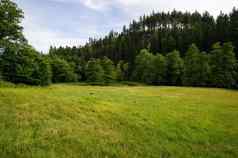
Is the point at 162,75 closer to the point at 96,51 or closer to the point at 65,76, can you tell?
the point at 65,76

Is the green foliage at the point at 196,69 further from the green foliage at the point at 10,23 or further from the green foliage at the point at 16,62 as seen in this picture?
the green foliage at the point at 10,23

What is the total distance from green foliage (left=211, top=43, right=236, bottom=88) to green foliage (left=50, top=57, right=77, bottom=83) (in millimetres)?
39026

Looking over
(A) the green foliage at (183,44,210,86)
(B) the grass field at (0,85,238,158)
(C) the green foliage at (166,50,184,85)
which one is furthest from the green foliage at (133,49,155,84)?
(B) the grass field at (0,85,238,158)

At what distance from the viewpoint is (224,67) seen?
49.5 metres

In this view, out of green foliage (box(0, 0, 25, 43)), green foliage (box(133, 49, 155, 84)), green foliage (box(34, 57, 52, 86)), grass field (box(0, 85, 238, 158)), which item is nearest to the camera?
grass field (box(0, 85, 238, 158))

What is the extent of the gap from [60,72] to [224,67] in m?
44.1

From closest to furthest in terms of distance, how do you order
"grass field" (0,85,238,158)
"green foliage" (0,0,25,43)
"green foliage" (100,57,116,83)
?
"grass field" (0,85,238,158), "green foliage" (0,0,25,43), "green foliage" (100,57,116,83)

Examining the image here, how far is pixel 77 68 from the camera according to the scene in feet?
262

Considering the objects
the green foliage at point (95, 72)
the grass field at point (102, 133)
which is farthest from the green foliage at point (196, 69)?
the grass field at point (102, 133)

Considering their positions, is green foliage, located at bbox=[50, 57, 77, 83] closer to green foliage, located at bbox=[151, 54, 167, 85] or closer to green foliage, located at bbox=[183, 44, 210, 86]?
green foliage, located at bbox=[151, 54, 167, 85]

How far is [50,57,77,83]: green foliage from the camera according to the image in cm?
6656

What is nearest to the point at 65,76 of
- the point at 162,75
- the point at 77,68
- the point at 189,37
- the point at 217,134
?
the point at 77,68

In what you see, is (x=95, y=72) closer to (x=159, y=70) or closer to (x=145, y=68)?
(x=145, y=68)

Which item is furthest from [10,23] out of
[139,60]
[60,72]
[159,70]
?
[139,60]
